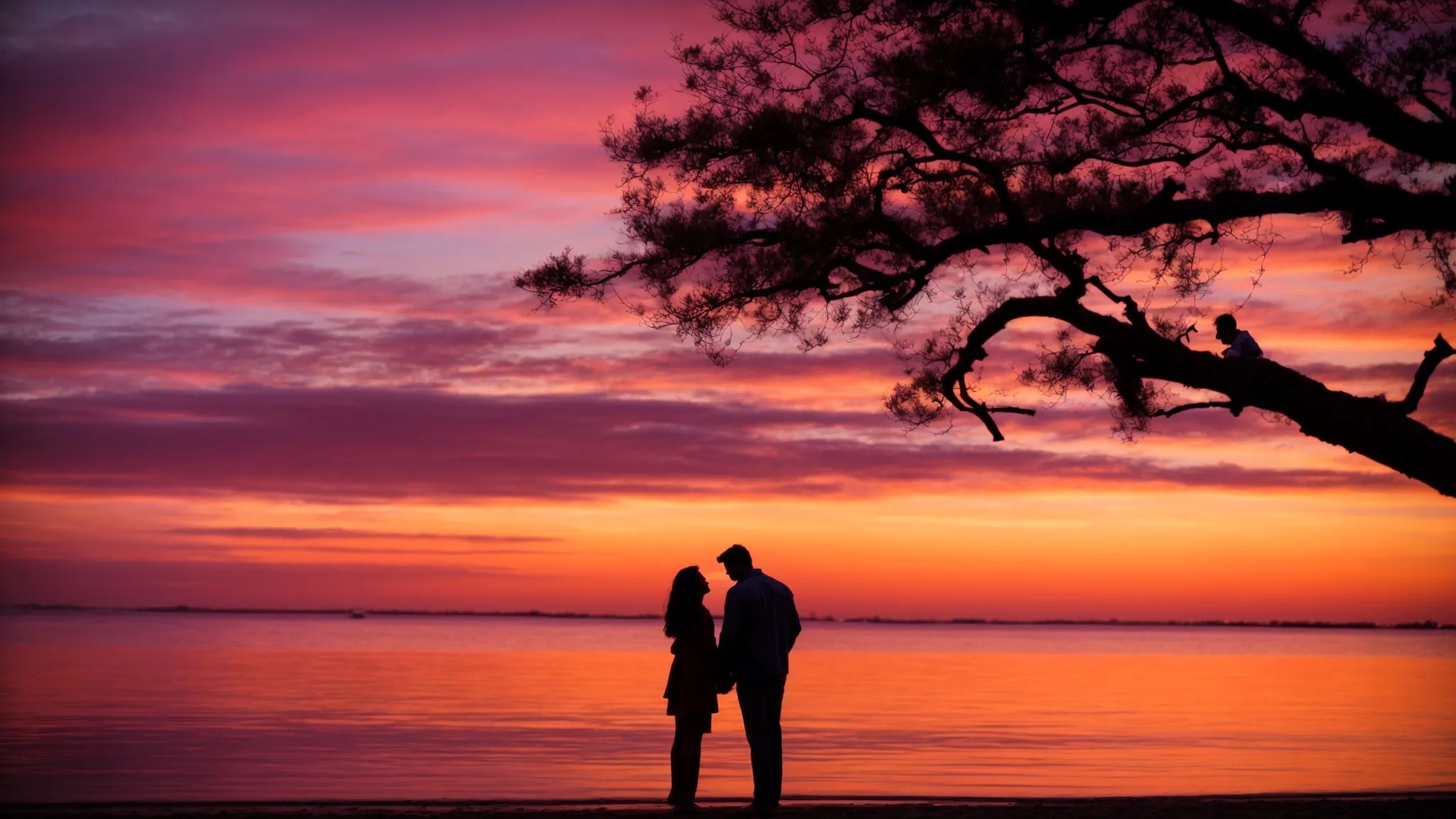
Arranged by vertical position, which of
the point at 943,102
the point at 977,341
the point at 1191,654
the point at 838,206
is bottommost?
the point at 1191,654

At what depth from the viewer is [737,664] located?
1180 centimetres

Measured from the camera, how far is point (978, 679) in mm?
41344

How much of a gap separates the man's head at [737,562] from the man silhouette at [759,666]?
8 centimetres

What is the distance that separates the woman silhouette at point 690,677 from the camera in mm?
12359

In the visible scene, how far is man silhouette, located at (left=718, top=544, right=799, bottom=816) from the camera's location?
38.2 ft

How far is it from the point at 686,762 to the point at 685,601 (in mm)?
1375

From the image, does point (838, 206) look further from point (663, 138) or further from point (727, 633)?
point (727, 633)

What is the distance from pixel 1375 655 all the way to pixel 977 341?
6936 centimetres

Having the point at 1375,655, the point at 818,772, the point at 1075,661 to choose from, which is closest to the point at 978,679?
the point at 1075,661

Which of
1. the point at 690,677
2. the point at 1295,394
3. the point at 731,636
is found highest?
the point at 1295,394

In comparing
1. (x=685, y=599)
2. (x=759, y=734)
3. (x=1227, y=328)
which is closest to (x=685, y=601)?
(x=685, y=599)

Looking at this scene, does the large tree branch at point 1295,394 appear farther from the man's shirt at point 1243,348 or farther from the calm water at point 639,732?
the calm water at point 639,732

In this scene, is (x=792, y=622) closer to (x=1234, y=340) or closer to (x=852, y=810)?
(x=852, y=810)

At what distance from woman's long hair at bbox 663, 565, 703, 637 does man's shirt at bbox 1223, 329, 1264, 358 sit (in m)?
4.74
